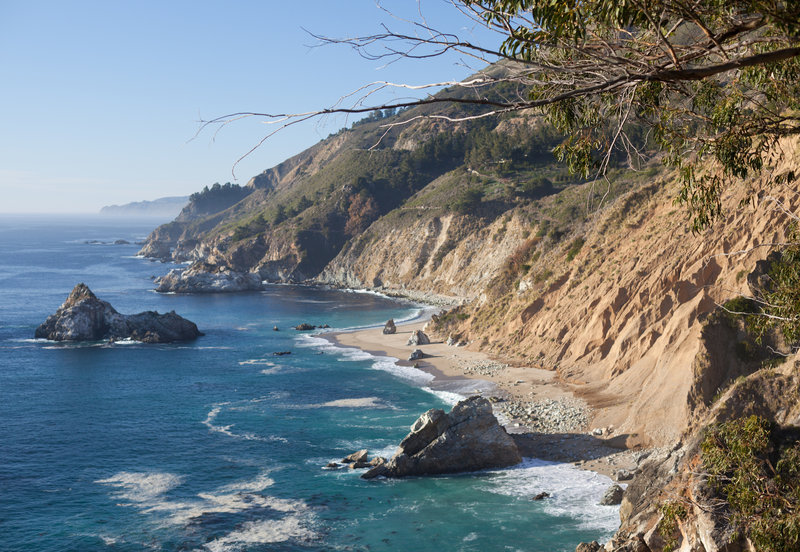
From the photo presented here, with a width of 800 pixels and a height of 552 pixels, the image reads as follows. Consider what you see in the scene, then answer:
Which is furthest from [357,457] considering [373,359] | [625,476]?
[373,359]

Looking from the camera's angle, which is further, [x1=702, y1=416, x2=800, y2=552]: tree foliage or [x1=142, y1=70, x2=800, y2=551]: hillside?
[x1=142, y1=70, x2=800, y2=551]: hillside

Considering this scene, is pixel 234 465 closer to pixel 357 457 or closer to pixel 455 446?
pixel 357 457

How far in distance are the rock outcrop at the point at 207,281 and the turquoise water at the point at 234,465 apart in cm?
4926

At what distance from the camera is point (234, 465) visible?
3625cm

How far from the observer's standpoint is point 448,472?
3450 centimetres

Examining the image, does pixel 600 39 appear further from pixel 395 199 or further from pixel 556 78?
pixel 395 199

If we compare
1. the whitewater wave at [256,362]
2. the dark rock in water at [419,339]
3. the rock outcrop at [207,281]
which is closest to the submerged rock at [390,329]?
the dark rock in water at [419,339]

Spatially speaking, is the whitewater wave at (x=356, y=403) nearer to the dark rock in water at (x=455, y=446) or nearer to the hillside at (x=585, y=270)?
the dark rock in water at (x=455, y=446)

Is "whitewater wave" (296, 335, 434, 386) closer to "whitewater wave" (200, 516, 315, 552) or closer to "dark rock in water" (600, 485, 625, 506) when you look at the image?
"dark rock in water" (600, 485, 625, 506)

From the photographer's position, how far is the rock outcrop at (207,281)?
12156 cm

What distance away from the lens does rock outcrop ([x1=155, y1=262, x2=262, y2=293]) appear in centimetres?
12156

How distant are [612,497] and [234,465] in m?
19.5

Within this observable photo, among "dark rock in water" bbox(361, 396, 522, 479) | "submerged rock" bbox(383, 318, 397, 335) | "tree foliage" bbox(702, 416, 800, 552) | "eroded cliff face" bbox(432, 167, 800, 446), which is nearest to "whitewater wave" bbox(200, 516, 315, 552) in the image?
"dark rock in water" bbox(361, 396, 522, 479)

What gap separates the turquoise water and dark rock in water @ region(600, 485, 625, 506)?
1.70ft
